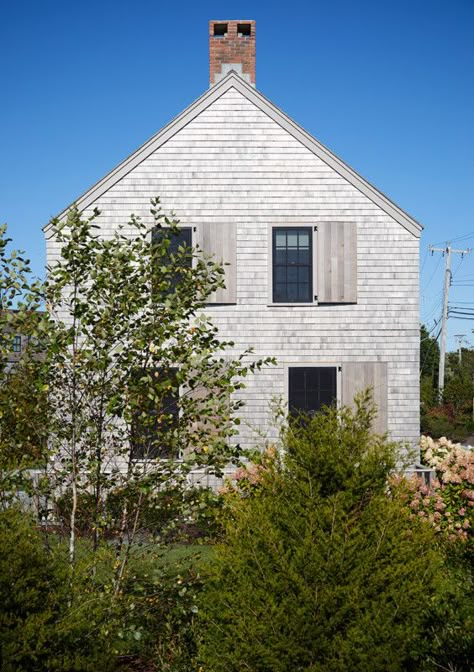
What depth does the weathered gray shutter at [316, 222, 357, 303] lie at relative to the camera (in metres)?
15.4

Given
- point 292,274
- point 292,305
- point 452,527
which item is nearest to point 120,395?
point 452,527

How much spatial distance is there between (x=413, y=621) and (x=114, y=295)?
3676 millimetres

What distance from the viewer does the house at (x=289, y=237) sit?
607 inches

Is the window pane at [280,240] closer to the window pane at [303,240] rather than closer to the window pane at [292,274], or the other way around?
the window pane at [303,240]

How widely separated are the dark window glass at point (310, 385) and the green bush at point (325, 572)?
31.3 feet

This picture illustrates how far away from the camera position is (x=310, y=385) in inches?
610

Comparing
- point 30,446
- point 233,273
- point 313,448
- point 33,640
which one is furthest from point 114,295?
point 233,273

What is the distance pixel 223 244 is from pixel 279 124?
2.76 meters

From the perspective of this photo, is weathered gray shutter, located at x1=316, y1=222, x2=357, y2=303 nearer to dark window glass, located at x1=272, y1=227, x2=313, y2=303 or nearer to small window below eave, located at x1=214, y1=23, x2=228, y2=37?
dark window glass, located at x1=272, y1=227, x2=313, y2=303

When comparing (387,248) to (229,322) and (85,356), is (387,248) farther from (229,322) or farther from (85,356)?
(85,356)

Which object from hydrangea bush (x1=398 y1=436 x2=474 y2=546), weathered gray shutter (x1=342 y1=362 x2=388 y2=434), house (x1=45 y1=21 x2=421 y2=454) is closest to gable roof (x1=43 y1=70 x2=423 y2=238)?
house (x1=45 y1=21 x2=421 y2=454)

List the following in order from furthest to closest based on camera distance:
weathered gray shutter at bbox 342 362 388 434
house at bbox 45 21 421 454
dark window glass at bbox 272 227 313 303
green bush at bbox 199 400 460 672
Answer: dark window glass at bbox 272 227 313 303 < house at bbox 45 21 421 454 < weathered gray shutter at bbox 342 362 388 434 < green bush at bbox 199 400 460 672

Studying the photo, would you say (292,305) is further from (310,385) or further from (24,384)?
(24,384)

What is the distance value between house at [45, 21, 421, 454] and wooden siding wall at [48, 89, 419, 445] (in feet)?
0.07
